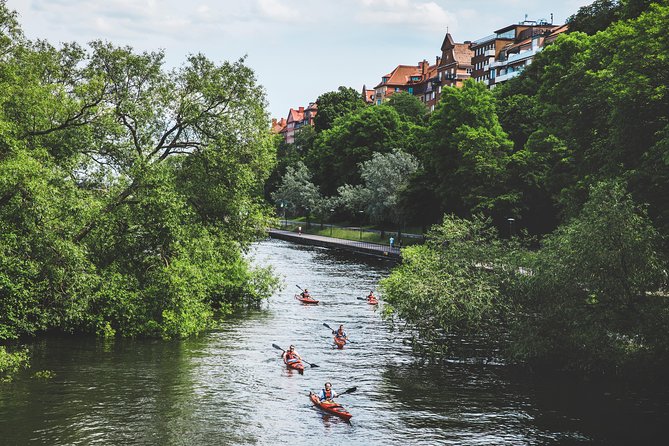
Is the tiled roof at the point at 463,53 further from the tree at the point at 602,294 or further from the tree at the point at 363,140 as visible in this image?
the tree at the point at 602,294

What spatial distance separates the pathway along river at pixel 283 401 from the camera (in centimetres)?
2603

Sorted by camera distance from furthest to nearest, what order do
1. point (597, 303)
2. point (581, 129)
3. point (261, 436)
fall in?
point (581, 129) → point (597, 303) → point (261, 436)

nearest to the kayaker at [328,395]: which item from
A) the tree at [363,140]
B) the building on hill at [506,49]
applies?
the tree at [363,140]

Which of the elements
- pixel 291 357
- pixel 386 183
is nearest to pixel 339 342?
pixel 291 357

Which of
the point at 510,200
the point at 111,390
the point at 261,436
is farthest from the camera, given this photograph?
the point at 510,200

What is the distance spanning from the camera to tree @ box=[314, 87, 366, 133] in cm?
16125

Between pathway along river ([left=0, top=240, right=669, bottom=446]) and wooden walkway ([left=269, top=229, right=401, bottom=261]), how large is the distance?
47.2 meters

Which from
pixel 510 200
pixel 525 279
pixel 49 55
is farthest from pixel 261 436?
pixel 510 200

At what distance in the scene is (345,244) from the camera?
101 meters

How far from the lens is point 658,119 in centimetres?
3838

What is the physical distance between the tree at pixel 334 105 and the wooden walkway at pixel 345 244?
36.7 meters

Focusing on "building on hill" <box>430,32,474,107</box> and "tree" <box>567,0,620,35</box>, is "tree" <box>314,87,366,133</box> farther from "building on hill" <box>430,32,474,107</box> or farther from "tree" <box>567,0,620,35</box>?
"tree" <box>567,0,620,35</box>

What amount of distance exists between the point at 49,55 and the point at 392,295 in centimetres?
2108

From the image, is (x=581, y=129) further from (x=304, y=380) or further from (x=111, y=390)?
(x=111, y=390)
